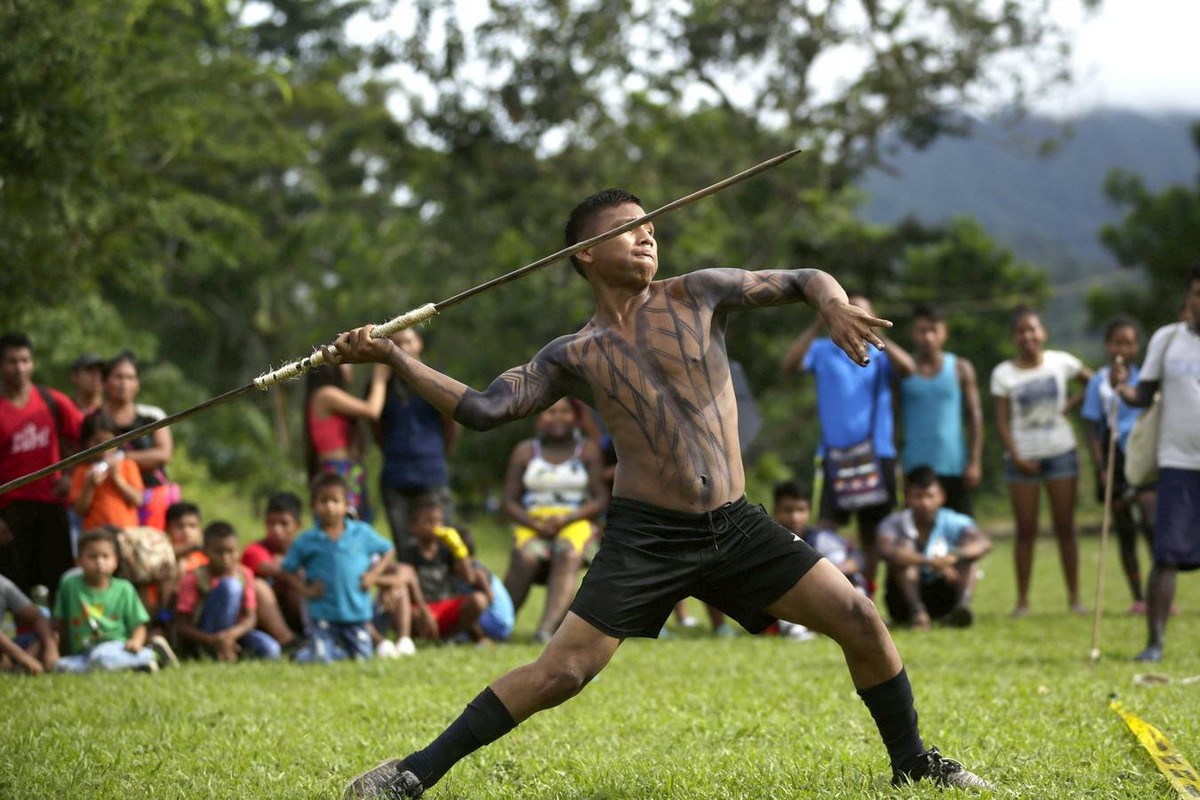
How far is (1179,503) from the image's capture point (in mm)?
7617

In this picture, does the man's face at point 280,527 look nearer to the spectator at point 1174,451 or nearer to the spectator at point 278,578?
the spectator at point 278,578

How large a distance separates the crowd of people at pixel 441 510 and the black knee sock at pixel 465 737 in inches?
148

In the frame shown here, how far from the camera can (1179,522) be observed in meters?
7.60

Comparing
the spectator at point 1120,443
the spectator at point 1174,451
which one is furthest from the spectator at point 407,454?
the spectator at point 1120,443

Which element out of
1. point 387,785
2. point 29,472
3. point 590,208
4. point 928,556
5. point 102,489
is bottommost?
point 928,556

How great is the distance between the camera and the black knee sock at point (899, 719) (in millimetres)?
4676

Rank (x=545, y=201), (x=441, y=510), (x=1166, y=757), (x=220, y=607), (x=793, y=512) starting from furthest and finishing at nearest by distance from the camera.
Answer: (x=545, y=201), (x=793, y=512), (x=441, y=510), (x=220, y=607), (x=1166, y=757)

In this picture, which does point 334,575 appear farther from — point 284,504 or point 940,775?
point 940,775

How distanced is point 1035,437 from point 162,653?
639cm

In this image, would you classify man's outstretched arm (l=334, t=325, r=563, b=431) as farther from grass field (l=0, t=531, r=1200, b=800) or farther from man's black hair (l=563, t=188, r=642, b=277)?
grass field (l=0, t=531, r=1200, b=800)

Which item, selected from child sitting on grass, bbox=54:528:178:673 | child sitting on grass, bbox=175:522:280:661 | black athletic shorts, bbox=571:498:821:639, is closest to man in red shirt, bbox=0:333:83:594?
child sitting on grass, bbox=54:528:178:673

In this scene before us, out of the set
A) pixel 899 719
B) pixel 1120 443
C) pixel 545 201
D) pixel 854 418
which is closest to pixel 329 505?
pixel 854 418

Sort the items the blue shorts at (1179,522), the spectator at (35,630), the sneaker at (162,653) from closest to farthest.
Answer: the blue shorts at (1179,522) → the spectator at (35,630) → the sneaker at (162,653)

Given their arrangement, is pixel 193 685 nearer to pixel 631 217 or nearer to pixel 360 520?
pixel 360 520
